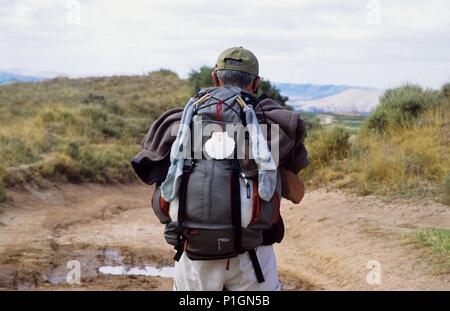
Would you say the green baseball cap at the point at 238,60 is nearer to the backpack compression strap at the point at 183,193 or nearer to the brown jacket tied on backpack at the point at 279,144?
the brown jacket tied on backpack at the point at 279,144

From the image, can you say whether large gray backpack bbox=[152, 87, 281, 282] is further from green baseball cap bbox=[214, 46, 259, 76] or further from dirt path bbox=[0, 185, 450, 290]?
Result: dirt path bbox=[0, 185, 450, 290]

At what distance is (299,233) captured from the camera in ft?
34.3

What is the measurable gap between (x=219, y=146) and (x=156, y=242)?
21.4ft

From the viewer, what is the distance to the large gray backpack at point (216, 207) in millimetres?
3412

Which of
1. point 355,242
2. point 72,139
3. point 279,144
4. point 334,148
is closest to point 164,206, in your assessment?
point 279,144

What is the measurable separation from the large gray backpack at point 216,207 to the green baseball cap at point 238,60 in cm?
27

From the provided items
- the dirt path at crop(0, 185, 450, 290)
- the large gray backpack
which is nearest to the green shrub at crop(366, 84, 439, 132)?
the dirt path at crop(0, 185, 450, 290)

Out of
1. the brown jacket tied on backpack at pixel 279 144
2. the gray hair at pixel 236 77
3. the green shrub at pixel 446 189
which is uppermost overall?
the gray hair at pixel 236 77

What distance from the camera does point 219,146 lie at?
11.3 feet

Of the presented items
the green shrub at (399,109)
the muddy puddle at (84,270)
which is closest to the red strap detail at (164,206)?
the muddy puddle at (84,270)

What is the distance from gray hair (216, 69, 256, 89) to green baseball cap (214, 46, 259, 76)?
0.02 m

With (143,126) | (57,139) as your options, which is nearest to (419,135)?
(57,139)

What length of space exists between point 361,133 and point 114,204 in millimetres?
5851
